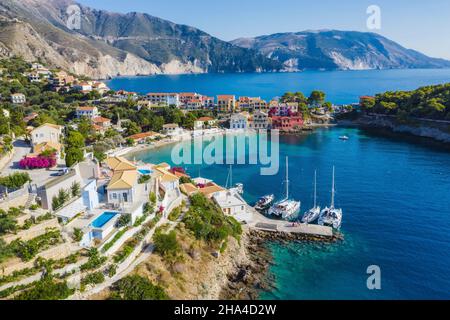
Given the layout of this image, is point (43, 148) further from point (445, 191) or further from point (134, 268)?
point (445, 191)

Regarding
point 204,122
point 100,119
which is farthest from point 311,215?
point 100,119

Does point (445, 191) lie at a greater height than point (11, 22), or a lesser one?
lesser

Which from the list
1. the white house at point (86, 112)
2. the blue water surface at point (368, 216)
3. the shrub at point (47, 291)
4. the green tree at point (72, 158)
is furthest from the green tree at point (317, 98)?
the shrub at point (47, 291)

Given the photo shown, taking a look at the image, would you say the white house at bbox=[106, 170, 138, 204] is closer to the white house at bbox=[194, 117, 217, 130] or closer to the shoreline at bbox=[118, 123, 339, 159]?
the shoreline at bbox=[118, 123, 339, 159]

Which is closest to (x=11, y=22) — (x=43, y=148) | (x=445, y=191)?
(x=43, y=148)

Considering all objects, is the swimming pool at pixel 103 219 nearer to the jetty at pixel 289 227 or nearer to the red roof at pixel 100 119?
the jetty at pixel 289 227

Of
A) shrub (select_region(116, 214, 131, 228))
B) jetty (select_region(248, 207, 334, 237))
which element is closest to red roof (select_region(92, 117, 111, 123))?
jetty (select_region(248, 207, 334, 237))
